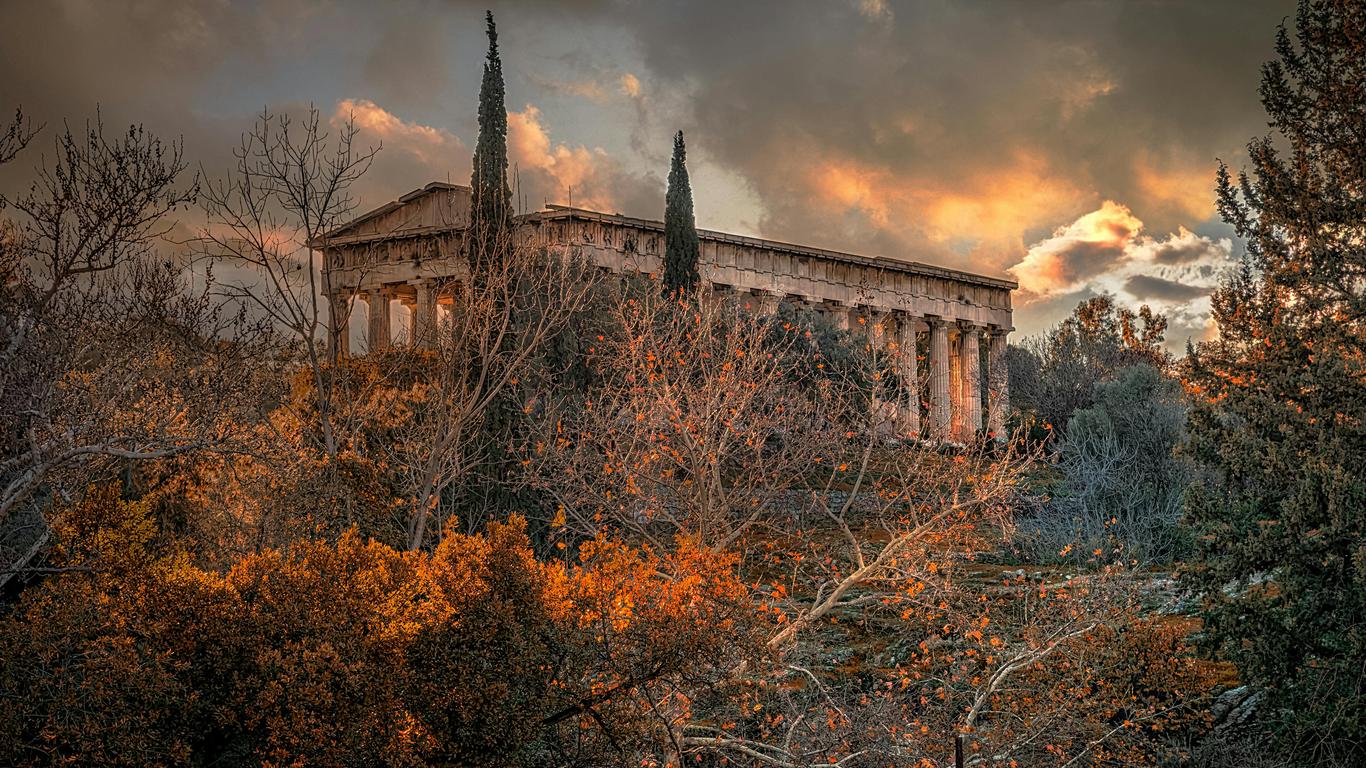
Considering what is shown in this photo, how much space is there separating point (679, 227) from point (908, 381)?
10458 mm

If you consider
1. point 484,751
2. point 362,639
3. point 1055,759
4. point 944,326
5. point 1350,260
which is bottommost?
point 1055,759

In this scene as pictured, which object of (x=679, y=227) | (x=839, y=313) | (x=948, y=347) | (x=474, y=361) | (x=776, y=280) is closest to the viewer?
(x=474, y=361)

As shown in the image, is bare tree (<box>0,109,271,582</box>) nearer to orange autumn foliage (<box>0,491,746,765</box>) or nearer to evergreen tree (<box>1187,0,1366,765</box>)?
orange autumn foliage (<box>0,491,746,765</box>)

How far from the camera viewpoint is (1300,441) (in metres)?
9.75

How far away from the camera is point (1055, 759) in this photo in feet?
32.1

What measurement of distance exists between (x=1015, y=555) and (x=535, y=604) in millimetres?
13212

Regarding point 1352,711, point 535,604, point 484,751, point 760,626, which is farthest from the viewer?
point 1352,711

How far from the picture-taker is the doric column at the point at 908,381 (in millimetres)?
14945

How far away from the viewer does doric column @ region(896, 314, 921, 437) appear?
14.9 m

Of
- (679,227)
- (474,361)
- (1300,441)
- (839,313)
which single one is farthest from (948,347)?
(1300,441)

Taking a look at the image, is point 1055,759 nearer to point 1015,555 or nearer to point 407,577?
point 407,577

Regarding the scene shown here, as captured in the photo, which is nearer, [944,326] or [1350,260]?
[1350,260]

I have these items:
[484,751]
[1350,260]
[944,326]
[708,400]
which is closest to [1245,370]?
[1350,260]

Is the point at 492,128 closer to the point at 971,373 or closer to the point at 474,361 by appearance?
the point at 474,361
